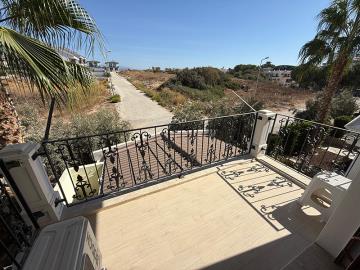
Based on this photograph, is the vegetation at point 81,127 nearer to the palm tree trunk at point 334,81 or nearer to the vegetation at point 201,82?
the palm tree trunk at point 334,81

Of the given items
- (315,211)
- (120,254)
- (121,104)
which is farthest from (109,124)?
(121,104)

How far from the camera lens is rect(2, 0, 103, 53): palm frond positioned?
2.17 metres

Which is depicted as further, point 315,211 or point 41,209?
point 315,211

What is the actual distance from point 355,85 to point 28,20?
99.3ft

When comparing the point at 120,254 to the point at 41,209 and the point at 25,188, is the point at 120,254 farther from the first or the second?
the point at 25,188

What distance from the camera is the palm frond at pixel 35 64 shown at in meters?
1.94

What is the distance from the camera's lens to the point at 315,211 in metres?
2.54

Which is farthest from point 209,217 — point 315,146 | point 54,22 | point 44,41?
point 54,22

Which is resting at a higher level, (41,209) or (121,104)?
(41,209)

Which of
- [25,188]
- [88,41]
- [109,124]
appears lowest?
[109,124]

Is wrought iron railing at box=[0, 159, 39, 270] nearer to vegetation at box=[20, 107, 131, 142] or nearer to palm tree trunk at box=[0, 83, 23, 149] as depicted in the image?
palm tree trunk at box=[0, 83, 23, 149]

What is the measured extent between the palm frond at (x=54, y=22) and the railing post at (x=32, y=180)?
1435 mm

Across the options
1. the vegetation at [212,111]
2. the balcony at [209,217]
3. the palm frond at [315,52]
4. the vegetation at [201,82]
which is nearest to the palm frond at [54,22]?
the balcony at [209,217]

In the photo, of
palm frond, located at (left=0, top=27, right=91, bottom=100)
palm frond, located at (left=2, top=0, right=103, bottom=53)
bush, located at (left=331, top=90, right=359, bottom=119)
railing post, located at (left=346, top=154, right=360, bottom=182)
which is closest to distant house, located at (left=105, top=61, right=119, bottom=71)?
palm frond, located at (left=2, top=0, right=103, bottom=53)
